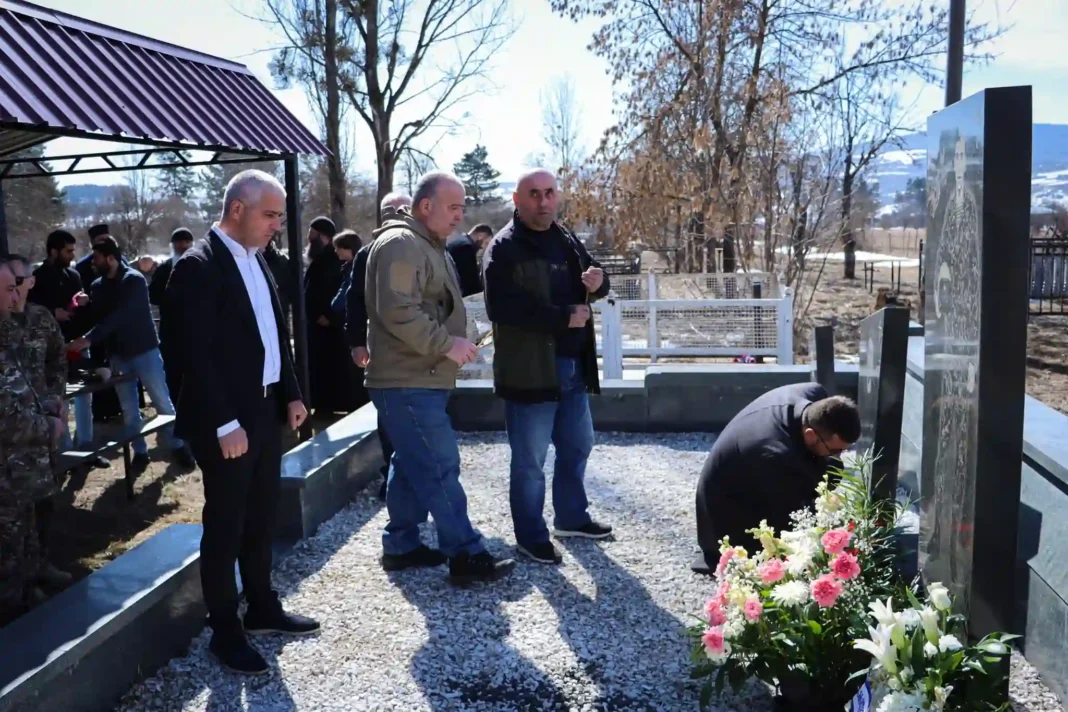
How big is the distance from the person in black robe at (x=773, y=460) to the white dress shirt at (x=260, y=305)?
5.92 feet

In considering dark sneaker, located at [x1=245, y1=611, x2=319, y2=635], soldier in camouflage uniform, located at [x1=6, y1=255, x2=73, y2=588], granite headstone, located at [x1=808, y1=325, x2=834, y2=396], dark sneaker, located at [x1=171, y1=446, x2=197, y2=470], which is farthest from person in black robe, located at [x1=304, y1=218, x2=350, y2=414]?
dark sneaker, located at [x1=245, y1=611, x2=319, y2=635]

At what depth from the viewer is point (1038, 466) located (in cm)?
348

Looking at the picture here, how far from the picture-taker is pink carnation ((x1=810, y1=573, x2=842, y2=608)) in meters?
2.56

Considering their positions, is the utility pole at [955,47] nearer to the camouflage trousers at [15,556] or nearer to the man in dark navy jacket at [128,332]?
the man in dark navy jacket at [128,332]

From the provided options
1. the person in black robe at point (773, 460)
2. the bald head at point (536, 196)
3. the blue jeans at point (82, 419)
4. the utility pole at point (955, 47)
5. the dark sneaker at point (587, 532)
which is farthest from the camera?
the utility pole at point (955, 47)

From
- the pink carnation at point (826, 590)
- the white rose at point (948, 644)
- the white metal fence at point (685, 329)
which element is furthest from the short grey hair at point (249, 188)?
the white metal fence at point (685, 329)

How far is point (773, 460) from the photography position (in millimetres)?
3568

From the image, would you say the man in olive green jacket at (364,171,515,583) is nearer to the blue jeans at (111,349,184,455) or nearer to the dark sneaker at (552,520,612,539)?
the dark sneaker at (552,520,612,539)

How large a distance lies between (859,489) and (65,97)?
3976 millimetres

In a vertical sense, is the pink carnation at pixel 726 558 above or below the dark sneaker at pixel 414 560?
above

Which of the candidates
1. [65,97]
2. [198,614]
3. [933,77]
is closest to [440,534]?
[198,614]

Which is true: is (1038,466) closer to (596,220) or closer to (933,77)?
(596,220)

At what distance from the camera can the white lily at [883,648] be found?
2297mm

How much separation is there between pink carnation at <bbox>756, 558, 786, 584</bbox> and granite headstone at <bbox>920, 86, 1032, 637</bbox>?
0.48m
